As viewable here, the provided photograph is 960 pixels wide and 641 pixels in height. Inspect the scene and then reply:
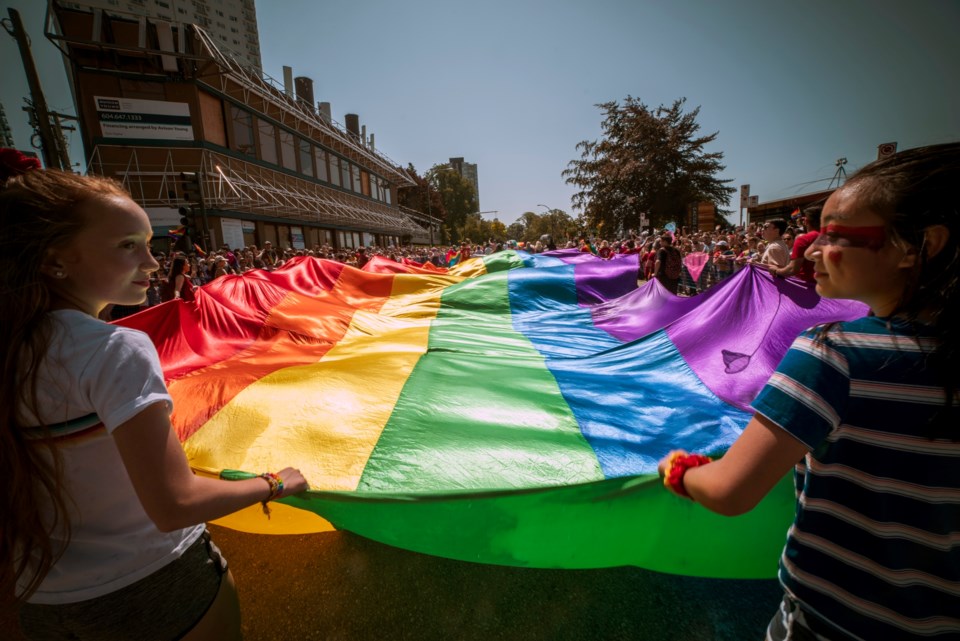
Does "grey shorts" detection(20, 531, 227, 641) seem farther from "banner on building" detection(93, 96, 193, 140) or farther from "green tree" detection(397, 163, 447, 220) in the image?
"green tree" detection(397, 163, 447, 220)

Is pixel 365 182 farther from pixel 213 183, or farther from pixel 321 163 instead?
pixel 213 183

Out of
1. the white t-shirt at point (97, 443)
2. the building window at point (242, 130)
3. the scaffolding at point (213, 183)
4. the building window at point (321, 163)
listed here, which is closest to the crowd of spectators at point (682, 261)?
the white t-shirt at point (97, 443)

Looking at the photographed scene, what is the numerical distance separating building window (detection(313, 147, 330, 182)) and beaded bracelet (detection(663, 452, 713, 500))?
1266 inches

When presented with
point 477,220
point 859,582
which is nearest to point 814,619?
point 859,582

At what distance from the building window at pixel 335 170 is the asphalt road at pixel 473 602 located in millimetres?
32659

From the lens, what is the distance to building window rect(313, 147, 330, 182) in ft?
95.0

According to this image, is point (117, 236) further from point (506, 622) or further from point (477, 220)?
point (477, 220)

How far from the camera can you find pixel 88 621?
94 centimetres

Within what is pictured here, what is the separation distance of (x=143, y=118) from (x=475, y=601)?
24.3 meters

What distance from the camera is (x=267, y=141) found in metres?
23.8

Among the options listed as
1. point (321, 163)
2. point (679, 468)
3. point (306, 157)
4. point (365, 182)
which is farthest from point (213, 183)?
point (679, 468)

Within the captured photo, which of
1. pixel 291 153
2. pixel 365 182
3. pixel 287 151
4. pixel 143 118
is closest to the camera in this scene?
pixel 143 118

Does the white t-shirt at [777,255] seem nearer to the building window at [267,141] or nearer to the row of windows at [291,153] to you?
the row of windows at [291,153]

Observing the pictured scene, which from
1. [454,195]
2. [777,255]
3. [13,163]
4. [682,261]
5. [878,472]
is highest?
[454,195]
